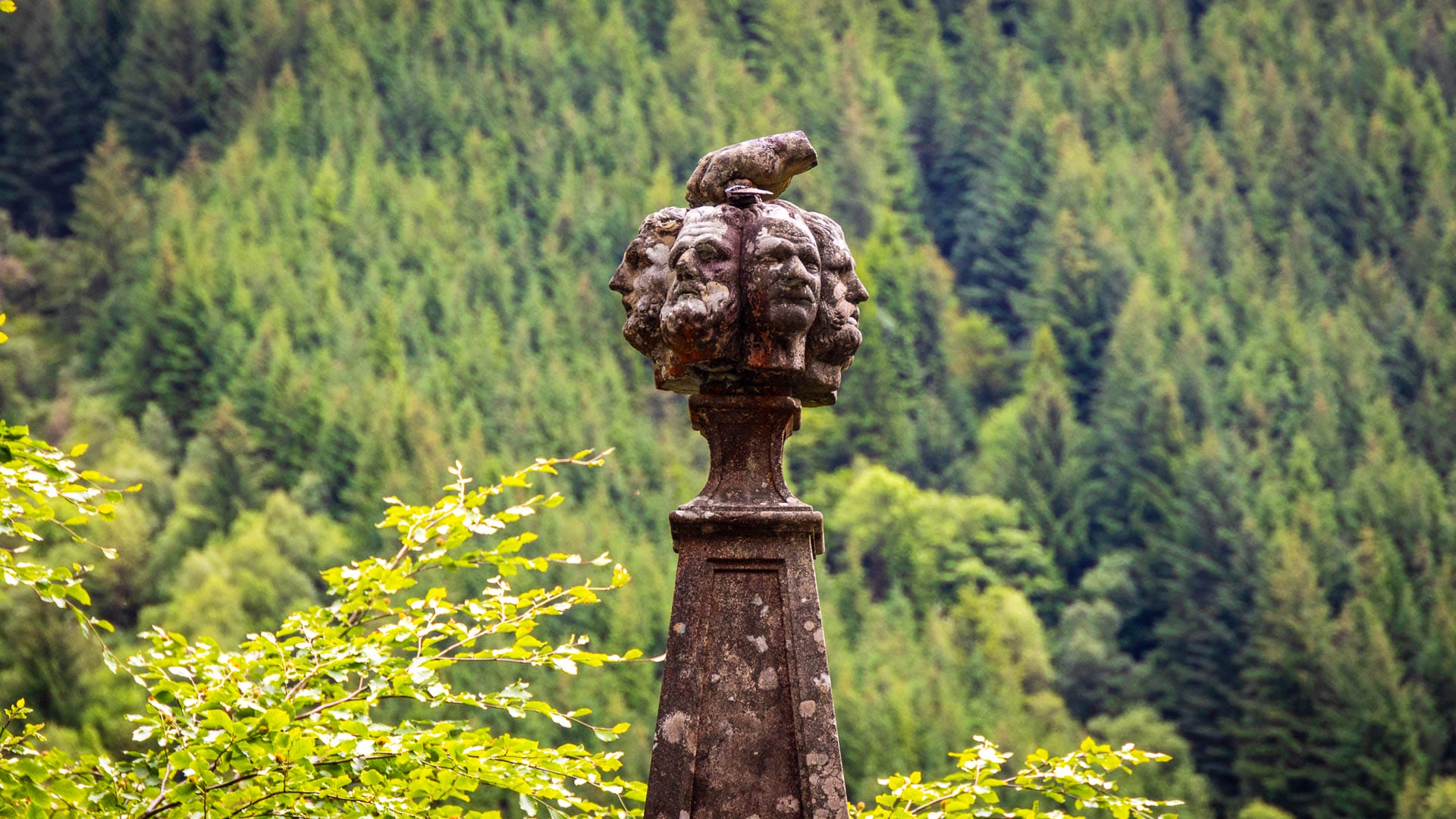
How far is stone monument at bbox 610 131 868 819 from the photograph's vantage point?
5398mm

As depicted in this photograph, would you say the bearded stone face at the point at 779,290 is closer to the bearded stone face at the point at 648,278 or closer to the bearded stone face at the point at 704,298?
the bearded stone face at the point at 704,298

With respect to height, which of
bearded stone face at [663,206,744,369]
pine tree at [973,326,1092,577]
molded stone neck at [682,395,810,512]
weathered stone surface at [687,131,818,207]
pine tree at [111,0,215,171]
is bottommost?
molded stone neck at [682,395,810,512]

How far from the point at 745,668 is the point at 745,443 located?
0.72 meters

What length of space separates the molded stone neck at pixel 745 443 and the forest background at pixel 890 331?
3895 cm

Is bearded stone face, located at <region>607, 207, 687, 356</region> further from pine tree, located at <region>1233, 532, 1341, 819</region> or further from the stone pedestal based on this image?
pine tree, located at <region>1233, 532, 1341, 819</region>

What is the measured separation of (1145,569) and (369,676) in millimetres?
83469

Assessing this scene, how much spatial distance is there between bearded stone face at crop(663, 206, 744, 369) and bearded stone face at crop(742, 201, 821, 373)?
5cm

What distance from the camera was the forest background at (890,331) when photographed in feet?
234

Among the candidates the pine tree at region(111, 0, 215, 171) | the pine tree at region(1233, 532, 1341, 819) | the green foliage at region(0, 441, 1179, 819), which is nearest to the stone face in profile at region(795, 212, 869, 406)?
the green foliage at region(0, 441, 1179, 819)

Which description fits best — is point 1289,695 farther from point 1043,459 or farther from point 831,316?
point 831,316

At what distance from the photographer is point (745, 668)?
549cm

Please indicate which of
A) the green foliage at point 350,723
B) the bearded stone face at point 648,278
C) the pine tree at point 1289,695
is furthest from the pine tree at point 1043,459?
the bearded stone face at point 648,278

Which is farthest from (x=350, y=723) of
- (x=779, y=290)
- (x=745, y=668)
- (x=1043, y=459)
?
(x=1043, y=459)

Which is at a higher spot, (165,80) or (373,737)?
(165,80)
